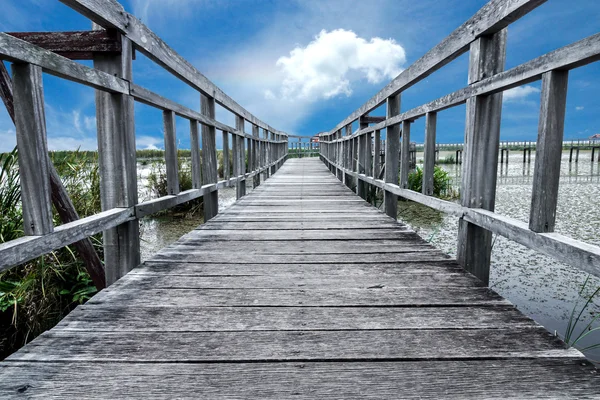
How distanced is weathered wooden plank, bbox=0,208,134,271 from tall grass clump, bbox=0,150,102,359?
0.86 metres

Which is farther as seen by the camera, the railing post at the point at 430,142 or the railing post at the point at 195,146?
the railing post at the point at 195,146

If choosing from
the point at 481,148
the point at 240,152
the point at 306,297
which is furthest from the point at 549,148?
the point at 240,152

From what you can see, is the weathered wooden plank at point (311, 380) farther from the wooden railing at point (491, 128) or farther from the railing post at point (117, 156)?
the railing post at point (117, 156)

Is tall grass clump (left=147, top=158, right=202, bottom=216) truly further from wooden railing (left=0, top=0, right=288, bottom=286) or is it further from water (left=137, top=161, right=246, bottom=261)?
wooden railing (left=0, top=0, right=288, bottom=286)

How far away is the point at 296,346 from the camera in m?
1.03

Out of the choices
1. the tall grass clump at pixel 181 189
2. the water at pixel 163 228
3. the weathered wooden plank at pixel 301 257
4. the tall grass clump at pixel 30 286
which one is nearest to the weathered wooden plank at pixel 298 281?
the weathered wooden plank at pixel 301 257

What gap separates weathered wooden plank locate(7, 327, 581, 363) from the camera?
979 mm

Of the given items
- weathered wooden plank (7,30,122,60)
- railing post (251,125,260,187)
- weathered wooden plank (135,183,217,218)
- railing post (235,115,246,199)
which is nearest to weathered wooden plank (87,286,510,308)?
weathered wooden plank (135,183,217,218)

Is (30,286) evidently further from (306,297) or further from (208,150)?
(306,297)

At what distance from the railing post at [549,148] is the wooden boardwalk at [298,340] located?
0.35 meters

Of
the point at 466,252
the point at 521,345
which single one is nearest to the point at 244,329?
the point at 521,345

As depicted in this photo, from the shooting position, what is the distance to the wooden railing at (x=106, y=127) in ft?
3.69

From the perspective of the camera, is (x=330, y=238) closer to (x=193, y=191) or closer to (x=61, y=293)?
(x=193, y=191)

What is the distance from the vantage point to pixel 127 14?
1667 millimetres
